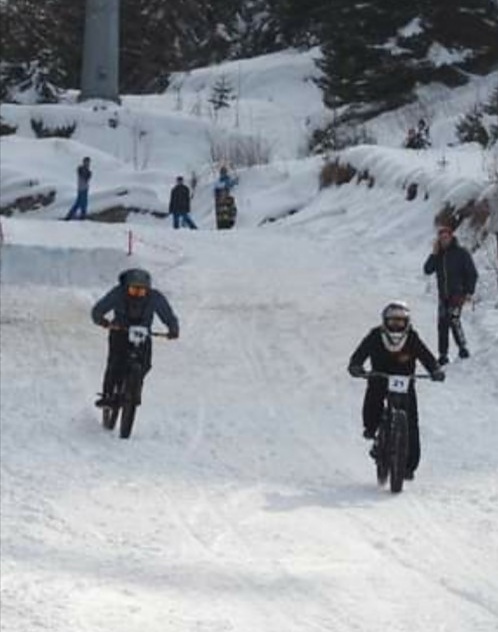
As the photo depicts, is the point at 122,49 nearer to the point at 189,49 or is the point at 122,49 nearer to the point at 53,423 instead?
the point at 189,49

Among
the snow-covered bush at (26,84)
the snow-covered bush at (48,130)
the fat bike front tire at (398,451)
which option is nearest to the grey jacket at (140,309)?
the fat bike front tire at (398,451)

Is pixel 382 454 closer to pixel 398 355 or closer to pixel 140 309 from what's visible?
pixel 398 355

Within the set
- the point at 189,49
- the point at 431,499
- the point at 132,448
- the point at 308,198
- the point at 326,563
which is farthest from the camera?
the point at 189,49

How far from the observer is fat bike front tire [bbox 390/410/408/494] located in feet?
38.4

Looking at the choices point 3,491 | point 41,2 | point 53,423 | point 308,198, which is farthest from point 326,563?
point 41,2

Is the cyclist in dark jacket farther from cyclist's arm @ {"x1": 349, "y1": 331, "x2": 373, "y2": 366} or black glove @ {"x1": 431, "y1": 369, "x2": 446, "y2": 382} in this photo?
black glove @ {"x1": 431, "y1": 369, "x2": 446, "y2": 382}

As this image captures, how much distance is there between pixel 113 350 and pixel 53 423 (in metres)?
1.42

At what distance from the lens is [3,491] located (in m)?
12.1

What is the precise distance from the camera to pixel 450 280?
17484 mm

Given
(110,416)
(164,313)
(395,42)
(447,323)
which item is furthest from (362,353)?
(395,42)

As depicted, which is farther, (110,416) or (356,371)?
(110,416)

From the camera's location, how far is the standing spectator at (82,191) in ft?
115

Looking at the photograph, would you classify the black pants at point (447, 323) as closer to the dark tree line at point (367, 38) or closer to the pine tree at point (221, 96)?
the dark tree line at point (367, 38)

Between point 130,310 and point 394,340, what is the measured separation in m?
3.09
